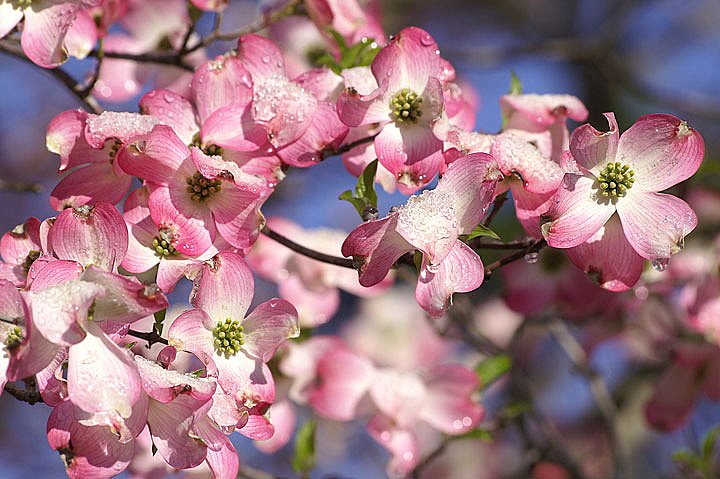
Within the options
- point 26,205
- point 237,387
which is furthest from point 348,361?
point 26,205

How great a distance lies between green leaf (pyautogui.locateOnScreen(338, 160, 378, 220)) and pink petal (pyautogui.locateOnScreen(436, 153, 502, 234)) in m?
0.11

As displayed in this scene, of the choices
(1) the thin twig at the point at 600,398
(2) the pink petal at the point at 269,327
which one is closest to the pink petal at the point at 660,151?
(2) the pink petal at the point at 269,327

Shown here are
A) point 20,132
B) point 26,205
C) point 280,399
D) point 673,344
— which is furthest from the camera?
point 20,132

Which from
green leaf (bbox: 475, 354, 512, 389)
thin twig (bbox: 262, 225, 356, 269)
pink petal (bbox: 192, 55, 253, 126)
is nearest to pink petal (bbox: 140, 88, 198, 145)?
pink petal (bbox: 192, 55, 253, 126)

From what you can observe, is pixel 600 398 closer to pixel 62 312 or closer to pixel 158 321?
pixel 158 321

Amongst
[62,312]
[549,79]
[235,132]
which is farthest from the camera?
[549,79]

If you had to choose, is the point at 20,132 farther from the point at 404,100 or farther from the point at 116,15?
the point at 404,100

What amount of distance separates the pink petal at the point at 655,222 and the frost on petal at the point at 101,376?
453mm

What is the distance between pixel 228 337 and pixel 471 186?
0.84 feet

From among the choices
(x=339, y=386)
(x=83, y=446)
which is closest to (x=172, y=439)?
(x=83, y=446)

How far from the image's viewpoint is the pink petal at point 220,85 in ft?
2.88

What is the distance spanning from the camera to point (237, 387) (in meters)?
0.76

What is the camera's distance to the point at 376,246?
0.75 meters

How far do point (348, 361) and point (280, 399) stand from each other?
12 cm
